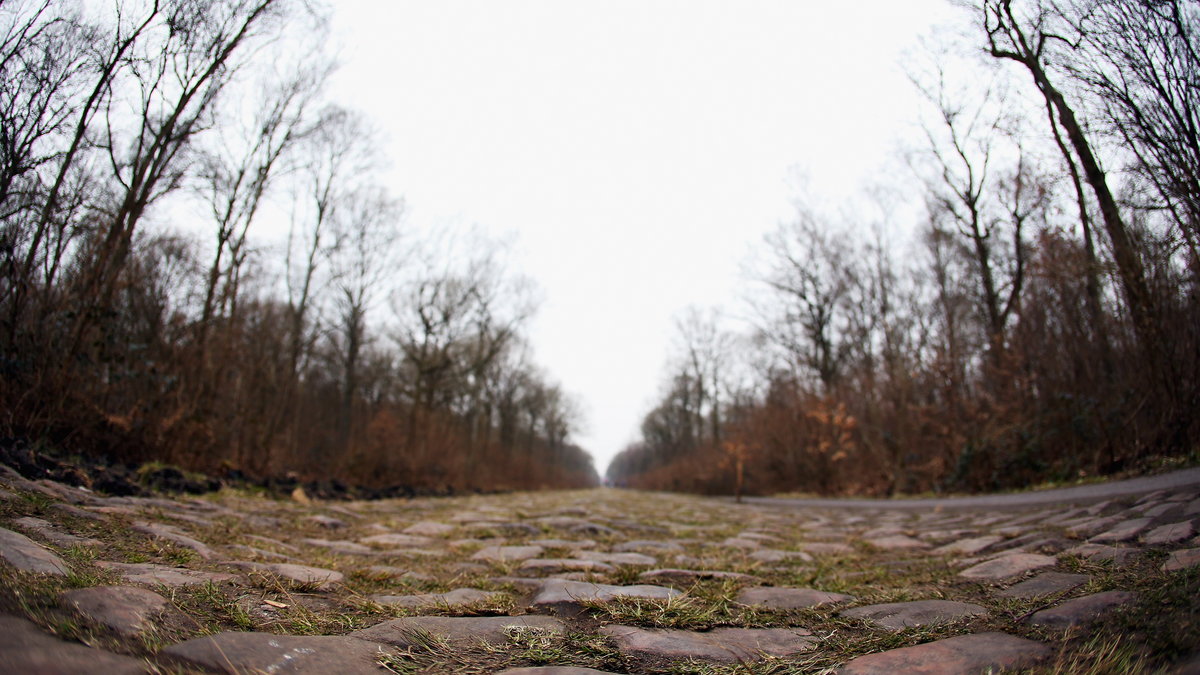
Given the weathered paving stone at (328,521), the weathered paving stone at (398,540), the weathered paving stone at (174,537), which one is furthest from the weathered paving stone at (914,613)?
the weathered paving stone at (328,521)

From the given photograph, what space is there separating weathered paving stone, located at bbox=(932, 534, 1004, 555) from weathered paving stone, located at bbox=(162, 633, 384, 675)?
3.55 m

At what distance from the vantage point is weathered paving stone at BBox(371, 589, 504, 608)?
2.06m

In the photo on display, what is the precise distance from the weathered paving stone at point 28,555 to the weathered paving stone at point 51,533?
20 cm

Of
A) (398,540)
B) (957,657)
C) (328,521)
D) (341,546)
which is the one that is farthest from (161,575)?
(328,521)

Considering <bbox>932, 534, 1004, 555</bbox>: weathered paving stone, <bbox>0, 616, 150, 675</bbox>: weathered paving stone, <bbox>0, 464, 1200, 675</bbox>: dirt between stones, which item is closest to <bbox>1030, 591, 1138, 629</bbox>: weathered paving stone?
<bbox>0, 464, 1200, 675</bbox>: dirt between stones

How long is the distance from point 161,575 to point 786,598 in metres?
2.46

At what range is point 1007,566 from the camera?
2.58 metres

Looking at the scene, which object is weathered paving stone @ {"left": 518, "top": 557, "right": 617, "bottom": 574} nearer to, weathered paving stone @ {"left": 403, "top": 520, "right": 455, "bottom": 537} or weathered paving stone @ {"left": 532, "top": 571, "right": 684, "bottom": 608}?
weathered paving stone @ {"left": 532, "top": 571, "right": 684, "bottom": 608}

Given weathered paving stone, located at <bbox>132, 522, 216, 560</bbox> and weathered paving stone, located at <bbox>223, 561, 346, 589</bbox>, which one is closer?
weathered paving stone, located at <bbox>223, 561, 346, 589</bbox>

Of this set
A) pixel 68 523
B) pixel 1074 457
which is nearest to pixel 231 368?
pixel 68 523

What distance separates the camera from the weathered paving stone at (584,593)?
7.10ft

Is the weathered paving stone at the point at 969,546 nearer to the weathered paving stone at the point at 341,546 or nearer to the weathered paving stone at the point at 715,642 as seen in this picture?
the weathered paving stone at the point at 715,642

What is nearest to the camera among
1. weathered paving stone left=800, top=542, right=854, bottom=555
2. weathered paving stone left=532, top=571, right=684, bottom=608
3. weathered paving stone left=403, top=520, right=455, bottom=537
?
weathered paving stone left=532, top=571, right=684, bottom=608

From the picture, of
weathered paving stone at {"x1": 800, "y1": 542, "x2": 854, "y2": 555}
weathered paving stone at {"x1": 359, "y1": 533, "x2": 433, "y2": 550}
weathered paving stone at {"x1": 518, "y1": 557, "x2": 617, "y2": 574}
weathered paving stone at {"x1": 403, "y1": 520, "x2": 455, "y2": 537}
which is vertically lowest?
weathered paving stone at {"x1": 403, "y1": 520, "x2": 455, "y2": 537}
